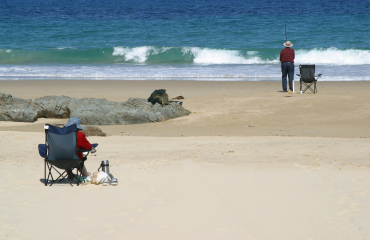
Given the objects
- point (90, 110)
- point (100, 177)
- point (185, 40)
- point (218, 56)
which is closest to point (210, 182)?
point (100, 177)

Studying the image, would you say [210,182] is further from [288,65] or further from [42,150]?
[288,65]

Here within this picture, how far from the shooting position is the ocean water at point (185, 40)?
2072cm

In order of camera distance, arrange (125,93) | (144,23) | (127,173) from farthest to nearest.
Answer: (144,23)
(125,93)
(127,173)

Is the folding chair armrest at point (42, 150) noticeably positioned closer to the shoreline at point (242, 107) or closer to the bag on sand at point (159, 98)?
the shoreline at point (242, 107)

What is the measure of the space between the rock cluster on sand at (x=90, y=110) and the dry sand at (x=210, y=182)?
0.27 metres

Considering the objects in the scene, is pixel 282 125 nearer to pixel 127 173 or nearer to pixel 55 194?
pixel 127 173

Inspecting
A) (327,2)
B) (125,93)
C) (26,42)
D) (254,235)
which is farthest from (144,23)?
(254,235)

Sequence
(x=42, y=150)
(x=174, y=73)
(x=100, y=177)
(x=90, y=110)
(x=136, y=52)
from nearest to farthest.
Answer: (x=100, y=177)
(x=42, y=150)
(x=90, y=110)
(x=174, y=73)
(x=136, y=52)

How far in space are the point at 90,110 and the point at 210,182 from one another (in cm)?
509

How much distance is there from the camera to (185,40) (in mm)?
30578

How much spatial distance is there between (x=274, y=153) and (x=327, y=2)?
41.9 meters

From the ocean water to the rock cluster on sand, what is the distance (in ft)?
27.5

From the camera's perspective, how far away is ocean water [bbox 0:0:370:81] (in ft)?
68.0

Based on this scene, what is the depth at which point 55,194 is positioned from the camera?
4777 millimetres
